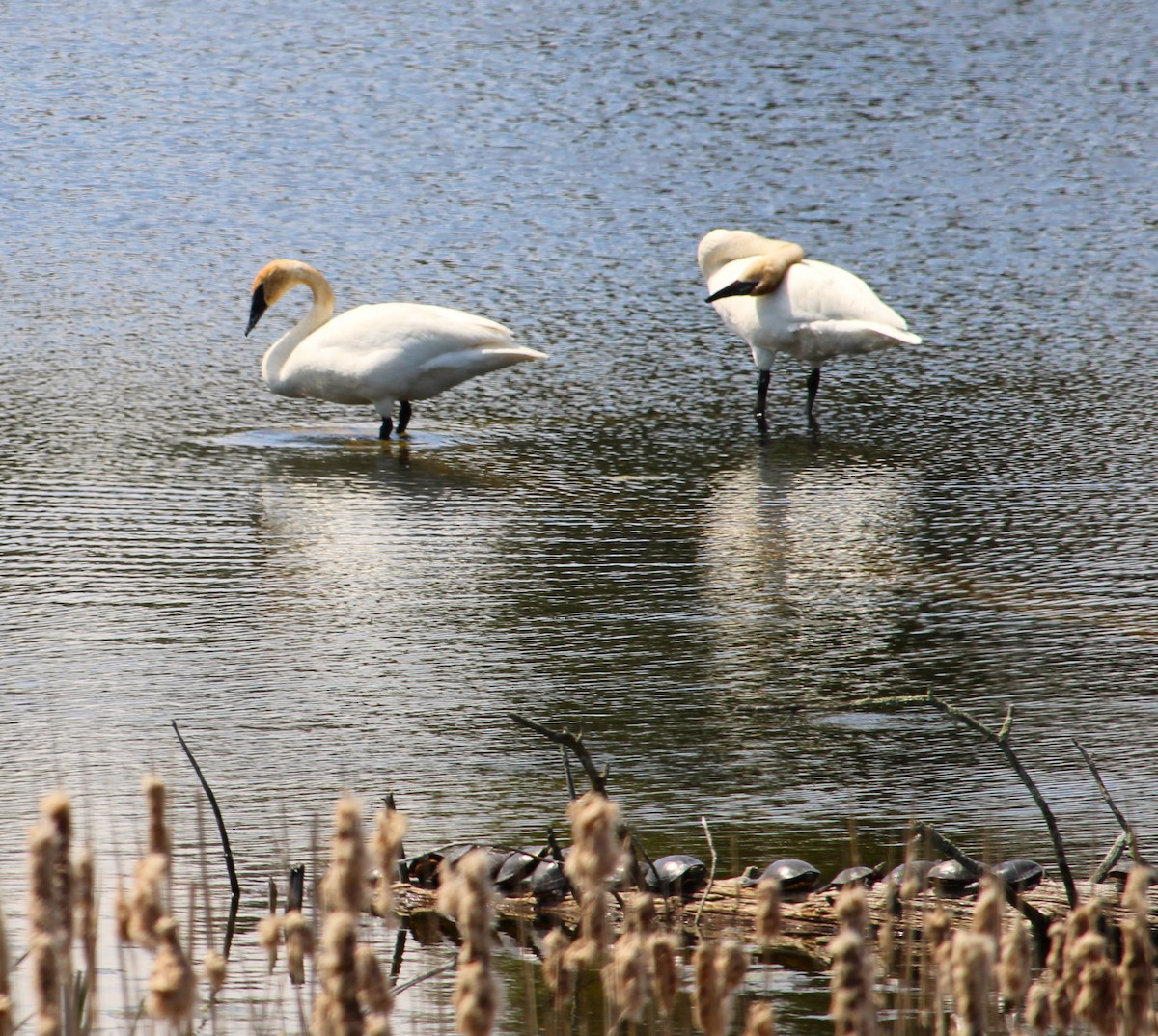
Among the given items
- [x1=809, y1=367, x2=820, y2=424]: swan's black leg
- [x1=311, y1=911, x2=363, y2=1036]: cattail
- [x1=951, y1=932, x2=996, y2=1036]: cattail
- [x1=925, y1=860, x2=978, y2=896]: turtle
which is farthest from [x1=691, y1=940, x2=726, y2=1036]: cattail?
[x1=809, y1=367, x2=820, y2=424]: swan's black leg

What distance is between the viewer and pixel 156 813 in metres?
2.16

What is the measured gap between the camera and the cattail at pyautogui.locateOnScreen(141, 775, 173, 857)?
212 cm

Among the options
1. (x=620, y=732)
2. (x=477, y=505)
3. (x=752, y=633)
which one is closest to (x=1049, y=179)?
(x=477, y=505)

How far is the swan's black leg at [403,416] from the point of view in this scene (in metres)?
9.38

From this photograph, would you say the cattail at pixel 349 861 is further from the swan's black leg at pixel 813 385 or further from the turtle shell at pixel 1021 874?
the swan's black leg at pixel 813 385

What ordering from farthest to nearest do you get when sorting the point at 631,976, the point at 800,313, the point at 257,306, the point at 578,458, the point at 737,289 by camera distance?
the point at 257,306, the point at 737,289, the point at 800,313, the point at 578,458, the point at 631,976

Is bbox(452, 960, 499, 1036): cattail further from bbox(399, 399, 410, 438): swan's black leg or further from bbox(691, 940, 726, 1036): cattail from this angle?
bbox(399, 399, 410, 438): swan's black leg

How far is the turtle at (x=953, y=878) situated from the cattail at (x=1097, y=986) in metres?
2.05

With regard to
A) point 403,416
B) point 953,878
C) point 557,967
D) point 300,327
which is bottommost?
point 953,878

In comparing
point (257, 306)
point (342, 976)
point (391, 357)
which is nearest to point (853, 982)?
point (342, 976)

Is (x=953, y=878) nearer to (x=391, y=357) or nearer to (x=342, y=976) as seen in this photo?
(x=342, y=976)

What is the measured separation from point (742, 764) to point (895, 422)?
4759mm

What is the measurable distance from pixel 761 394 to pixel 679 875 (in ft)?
19.5

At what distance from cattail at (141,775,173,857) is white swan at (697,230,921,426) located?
7461mm
